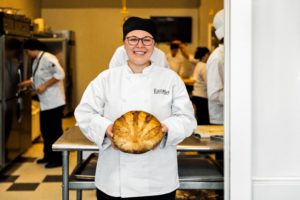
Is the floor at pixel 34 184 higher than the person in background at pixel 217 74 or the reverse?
the reverse

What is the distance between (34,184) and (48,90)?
1.10m

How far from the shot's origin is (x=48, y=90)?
4.87m

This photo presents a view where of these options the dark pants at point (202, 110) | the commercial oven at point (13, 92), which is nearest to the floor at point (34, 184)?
the commercial oven at point (13, 92)

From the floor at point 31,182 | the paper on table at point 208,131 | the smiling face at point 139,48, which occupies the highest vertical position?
the smiling face at point 139,48

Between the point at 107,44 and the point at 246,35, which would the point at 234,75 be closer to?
the point at 246,35

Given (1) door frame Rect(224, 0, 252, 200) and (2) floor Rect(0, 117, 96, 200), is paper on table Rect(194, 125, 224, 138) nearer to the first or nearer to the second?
(1) door frame Rect(224, 0, 252, 200)

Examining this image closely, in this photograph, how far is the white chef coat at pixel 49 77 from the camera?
189 inches

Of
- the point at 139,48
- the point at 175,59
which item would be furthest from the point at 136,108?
the point at 175,59

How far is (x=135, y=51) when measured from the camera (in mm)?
1824

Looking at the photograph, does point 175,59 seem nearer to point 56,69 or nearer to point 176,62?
point 176,62

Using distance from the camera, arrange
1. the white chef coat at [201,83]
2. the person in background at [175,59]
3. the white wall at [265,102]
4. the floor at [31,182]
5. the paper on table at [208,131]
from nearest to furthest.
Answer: the white wall at [265,102] < the paper on table at [208,131] < the floor at [31,182] < the white chef coat at [201,83] < the person in background at [175,59]

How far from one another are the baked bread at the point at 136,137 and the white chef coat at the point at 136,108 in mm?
69

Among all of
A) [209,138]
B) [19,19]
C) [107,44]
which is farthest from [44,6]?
[209,138]

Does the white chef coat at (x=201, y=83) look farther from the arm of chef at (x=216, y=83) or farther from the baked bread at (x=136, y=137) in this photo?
the baked bread at (x=136, y=137)
